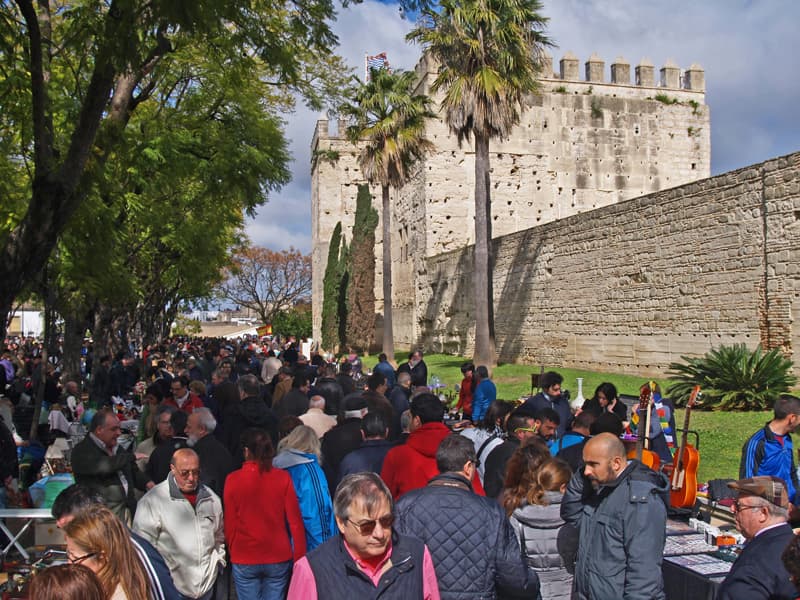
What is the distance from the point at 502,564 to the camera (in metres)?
3.93

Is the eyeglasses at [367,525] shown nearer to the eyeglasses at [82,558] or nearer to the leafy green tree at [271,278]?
the eyeglasses at [82,558]

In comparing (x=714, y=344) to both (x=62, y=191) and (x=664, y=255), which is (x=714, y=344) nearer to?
(x=664, y=255)

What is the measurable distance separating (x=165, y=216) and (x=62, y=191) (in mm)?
12620

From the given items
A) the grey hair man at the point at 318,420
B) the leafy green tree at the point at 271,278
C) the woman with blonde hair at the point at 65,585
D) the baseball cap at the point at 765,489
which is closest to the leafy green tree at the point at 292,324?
the leafy green tree at the point at 271,278

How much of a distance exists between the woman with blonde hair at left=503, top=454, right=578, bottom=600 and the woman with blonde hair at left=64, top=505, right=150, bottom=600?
8.12 feet

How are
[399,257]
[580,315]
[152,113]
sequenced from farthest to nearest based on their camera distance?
[399,257], [580,315], [152,113]

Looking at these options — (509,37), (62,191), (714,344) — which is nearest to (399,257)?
(509,37)

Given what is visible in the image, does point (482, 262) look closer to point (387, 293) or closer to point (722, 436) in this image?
point (387, 293)

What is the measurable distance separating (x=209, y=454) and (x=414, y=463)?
1.82m

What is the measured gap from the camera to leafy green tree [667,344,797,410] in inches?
575

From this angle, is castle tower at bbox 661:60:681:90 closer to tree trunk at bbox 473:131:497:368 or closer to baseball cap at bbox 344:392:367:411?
tree trunk at bbox 473:131:497:368

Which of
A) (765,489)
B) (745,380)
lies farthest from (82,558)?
(745,380)

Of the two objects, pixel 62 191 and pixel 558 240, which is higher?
pixel 558 240

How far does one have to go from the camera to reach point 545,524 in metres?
4.83
